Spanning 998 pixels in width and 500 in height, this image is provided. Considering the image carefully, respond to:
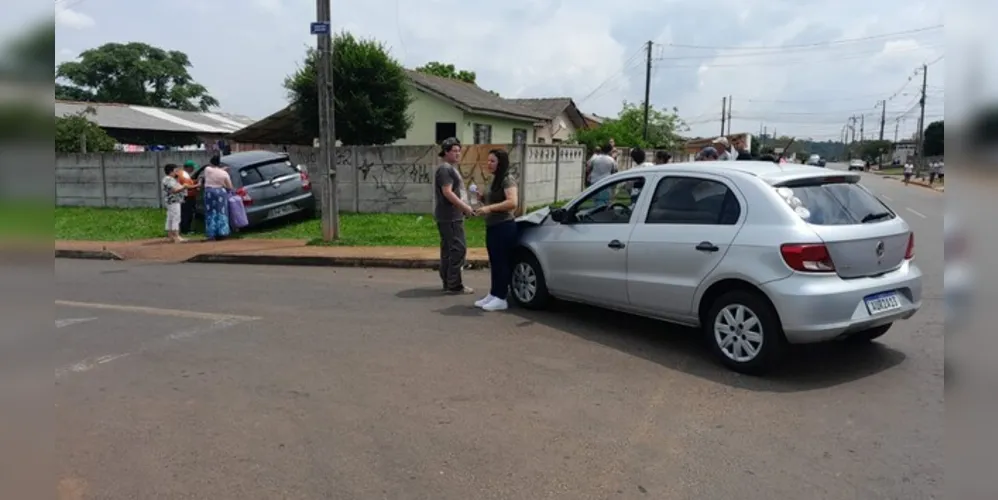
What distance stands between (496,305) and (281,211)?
912 cm

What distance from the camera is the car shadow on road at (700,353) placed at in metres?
5.00

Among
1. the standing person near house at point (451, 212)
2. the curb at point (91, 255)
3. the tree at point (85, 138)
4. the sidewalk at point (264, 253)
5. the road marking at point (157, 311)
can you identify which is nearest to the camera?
the road marking at point (157, 311)

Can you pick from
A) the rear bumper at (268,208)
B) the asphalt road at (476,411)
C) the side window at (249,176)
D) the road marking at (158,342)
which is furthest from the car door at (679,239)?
the side window at (249,176)

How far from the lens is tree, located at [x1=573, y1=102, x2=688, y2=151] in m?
36.6

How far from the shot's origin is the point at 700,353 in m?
5.73

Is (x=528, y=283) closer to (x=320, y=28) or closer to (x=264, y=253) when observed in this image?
(x=264, y=253)

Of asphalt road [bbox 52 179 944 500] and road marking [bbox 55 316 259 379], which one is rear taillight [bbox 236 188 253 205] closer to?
asphalt road [bbox 52 179 944 500]

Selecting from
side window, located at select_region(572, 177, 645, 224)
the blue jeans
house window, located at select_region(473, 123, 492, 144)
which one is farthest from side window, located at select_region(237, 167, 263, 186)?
house window, located at select_region(473, 123, 492, 144)

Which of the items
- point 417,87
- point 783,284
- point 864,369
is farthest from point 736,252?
point 417,87

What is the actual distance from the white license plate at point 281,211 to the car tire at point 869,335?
477 inches

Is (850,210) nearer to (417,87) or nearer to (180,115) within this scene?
(417,87)

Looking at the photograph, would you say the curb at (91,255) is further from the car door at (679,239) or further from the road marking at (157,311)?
the car door at (679,239)

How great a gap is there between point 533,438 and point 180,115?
167ft

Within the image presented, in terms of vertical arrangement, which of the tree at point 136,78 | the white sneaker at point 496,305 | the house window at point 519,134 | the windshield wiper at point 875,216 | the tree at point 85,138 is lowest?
the white sneaker at point 496,305
